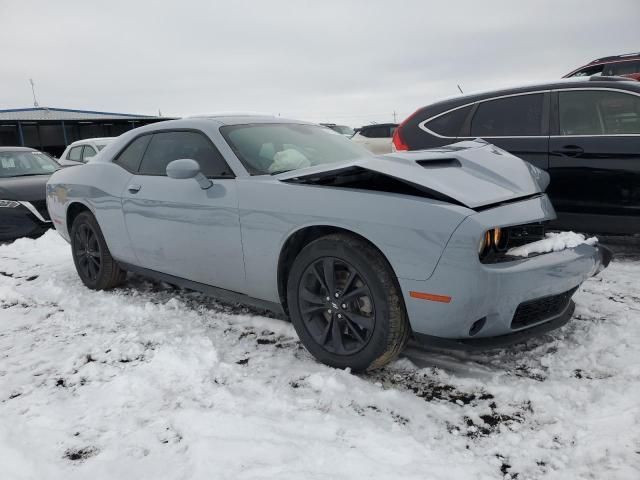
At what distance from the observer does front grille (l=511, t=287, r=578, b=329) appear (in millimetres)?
2291

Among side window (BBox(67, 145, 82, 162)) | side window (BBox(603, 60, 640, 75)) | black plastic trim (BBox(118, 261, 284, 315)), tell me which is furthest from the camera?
side window (BBox(67, 145, 82, 162))

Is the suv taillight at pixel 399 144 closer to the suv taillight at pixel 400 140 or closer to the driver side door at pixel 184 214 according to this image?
the suv taillight at pixel 400 140

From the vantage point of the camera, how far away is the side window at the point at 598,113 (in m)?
Result: 4.00

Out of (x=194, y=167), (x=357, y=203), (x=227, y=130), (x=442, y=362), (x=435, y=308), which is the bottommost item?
(x=442, y=362)

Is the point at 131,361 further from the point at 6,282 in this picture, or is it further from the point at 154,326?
the point at 6,282

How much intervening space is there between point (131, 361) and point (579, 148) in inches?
153

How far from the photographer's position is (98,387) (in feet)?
8.27

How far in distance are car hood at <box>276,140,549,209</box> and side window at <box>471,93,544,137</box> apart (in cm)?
159

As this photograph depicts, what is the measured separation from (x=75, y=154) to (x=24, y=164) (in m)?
1.83

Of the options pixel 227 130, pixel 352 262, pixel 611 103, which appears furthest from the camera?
pixel 611 103

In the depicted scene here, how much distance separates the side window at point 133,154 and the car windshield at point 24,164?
4317mm

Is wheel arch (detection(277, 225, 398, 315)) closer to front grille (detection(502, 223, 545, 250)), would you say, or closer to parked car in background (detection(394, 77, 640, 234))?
front grille (detection(502, 223, 545, 250))

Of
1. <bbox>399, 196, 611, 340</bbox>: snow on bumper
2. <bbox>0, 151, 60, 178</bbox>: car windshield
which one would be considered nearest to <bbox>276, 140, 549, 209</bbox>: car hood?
<bbox>399, 196, 611, 340</bbox>: snow on bumper

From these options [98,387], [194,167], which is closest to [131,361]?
[98,387]
